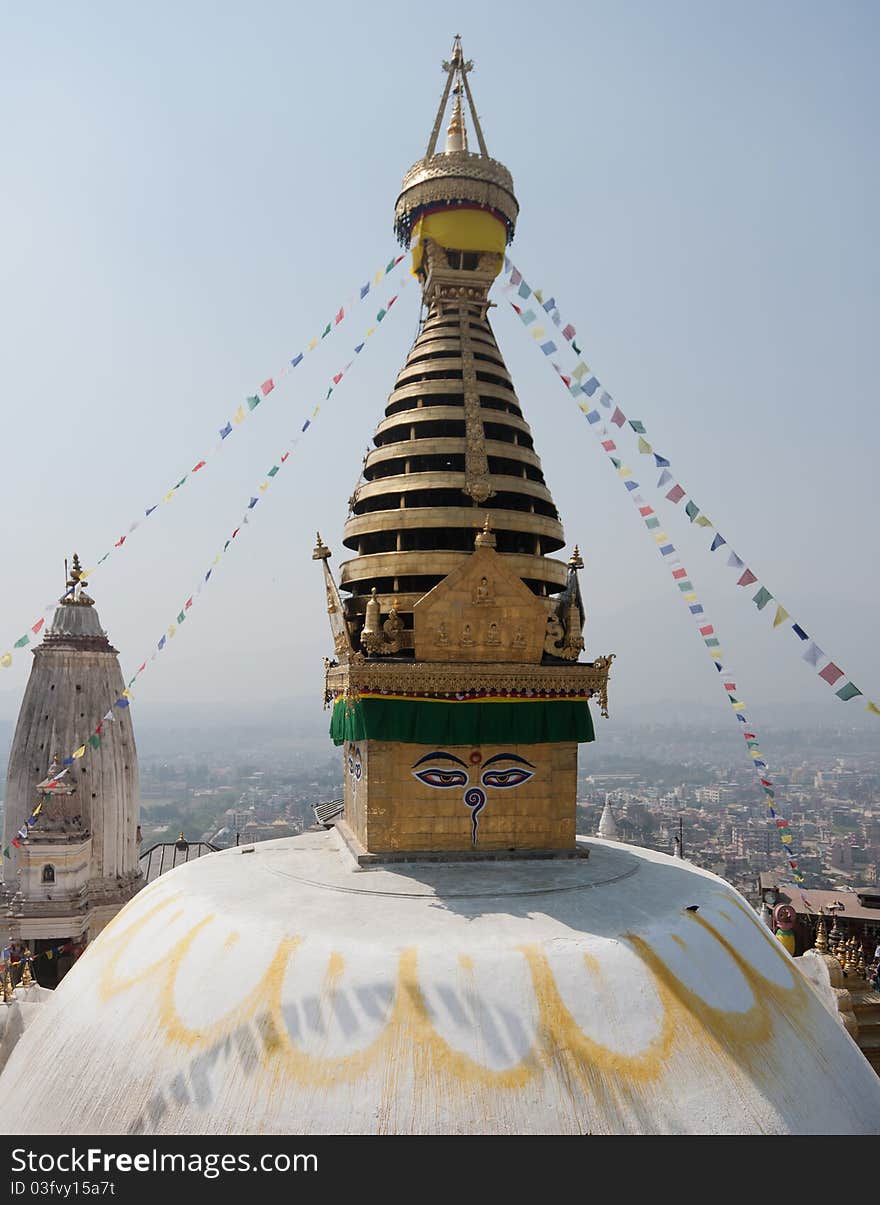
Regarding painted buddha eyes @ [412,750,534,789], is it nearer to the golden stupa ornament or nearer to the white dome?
the golden stupa ornament

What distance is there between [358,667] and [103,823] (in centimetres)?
1667

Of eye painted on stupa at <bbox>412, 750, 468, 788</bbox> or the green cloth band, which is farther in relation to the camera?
eye painted on stupa at <bbox>412, 750, 468, 788</bbox>

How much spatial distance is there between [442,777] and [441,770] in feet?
0.32

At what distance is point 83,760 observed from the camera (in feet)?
74.2

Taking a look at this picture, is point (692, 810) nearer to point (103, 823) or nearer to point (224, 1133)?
point (103, 823)

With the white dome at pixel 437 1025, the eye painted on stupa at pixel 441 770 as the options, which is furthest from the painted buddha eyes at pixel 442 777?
the white dome at pixel 437 1025

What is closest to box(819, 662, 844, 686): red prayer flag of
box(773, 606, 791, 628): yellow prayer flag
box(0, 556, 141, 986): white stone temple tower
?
box(773, 606, 791, 628): yellow prayer flag

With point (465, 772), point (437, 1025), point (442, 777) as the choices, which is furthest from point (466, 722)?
point (437, 1025)

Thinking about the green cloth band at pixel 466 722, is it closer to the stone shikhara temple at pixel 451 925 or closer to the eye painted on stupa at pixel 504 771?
the stone shikhara temple at pixel 451 925

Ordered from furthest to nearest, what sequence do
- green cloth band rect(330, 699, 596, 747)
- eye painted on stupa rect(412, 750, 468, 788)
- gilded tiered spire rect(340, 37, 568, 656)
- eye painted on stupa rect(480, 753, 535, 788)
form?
gilded tiered spire rect(340, 37, 568, 656) → eye painted on stupa rect(480, 753, 535, 788) → eye painted on stupa rect(412, 750, 468, 788) → green cloth band rect(330, 699, 596, 747)

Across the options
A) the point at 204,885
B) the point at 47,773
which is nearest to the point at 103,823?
the point at 47,773

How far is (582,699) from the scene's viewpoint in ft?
35.2

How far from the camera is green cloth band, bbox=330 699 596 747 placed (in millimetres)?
10133

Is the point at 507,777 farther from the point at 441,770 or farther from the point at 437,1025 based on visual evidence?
the point at 437,1025
